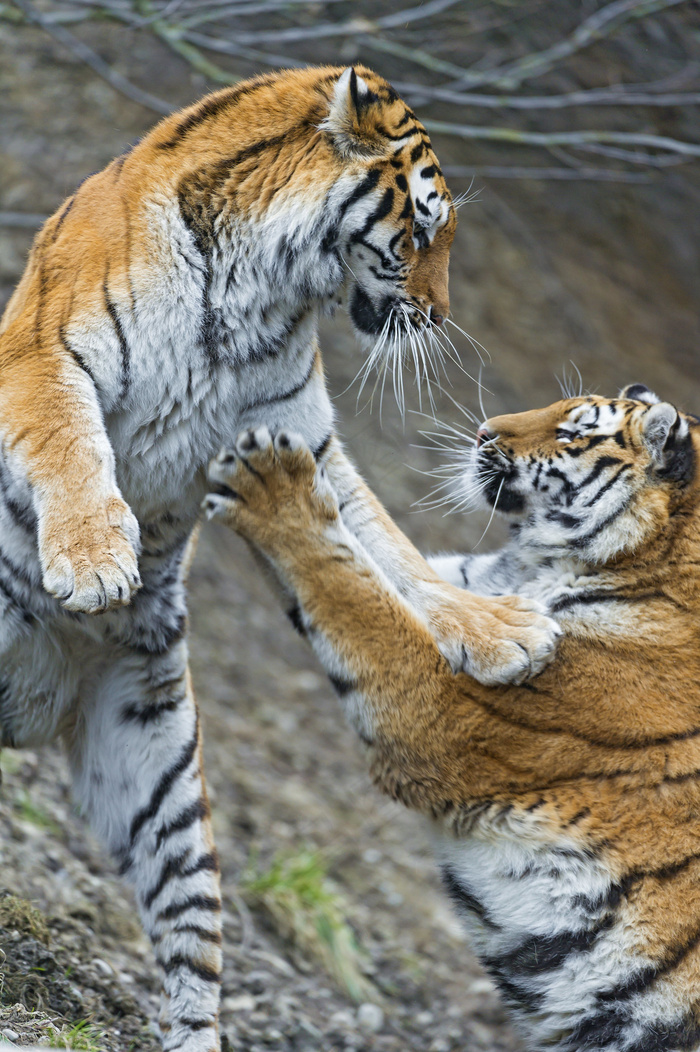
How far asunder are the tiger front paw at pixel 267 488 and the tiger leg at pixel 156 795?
536 millimetres

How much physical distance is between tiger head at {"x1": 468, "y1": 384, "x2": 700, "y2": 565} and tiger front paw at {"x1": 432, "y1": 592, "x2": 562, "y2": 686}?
33 cm

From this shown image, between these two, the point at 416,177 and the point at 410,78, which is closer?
the point at 416,177

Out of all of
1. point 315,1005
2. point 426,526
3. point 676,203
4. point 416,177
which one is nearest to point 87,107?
point 426,526

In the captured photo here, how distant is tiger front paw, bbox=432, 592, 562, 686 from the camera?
97.7 inches

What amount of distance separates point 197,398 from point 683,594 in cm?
134

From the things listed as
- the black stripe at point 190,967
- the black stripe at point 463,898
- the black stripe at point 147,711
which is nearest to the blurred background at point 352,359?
the black stripe at point 463,898

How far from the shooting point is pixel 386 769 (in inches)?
101

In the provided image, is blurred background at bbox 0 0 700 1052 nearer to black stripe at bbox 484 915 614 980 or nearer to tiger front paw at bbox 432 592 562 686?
black stripe at bbox 484 915 614 980

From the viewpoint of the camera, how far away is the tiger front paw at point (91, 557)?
198cm

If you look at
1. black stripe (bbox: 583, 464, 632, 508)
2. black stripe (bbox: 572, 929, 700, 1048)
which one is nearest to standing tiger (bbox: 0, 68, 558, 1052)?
black stripe (bbox: 583, 464, 632, 508)

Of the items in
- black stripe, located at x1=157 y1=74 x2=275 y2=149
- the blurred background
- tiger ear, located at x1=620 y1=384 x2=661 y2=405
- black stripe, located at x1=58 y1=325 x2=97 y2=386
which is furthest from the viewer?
the blurred background

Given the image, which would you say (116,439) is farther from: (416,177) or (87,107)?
(87,107)

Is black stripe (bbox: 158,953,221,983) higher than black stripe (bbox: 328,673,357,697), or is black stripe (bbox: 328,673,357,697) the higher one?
black stripe (bbox: 328,673,357,697)

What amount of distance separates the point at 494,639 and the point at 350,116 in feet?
4.41
